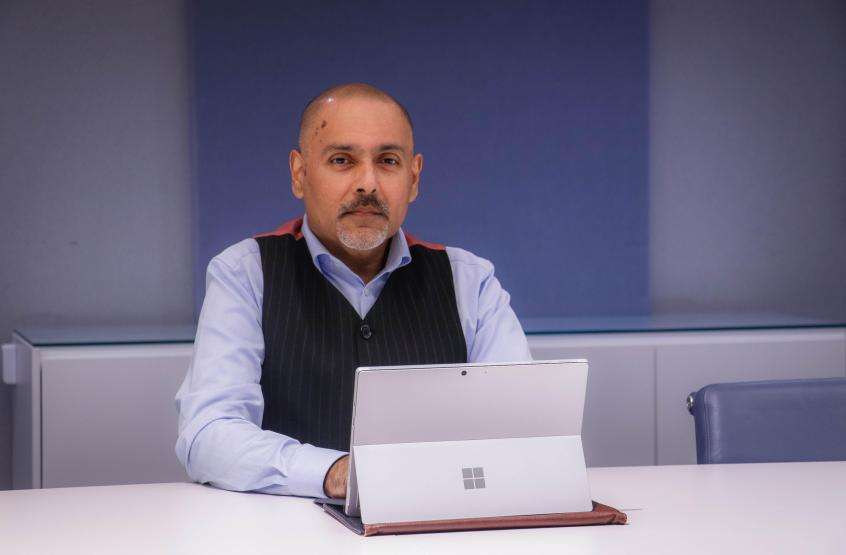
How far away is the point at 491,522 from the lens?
61.9 inches

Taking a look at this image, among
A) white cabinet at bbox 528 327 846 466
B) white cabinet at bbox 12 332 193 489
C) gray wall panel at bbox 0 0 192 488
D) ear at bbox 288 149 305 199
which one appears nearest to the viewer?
ear at bbox 288 149 305 199

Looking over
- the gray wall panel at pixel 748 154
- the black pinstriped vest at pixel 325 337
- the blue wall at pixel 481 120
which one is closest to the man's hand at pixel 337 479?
the black pinstriped vest at pixel 325 337

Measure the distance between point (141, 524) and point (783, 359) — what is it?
8.26 feet

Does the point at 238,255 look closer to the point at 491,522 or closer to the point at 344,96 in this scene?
the point at 344,96

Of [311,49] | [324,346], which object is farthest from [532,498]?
[311,49]

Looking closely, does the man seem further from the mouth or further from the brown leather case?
the brown leather case

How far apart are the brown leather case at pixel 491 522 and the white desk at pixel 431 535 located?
1 centimetres

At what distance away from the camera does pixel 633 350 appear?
3.46 meters

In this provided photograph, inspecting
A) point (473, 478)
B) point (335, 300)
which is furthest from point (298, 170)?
point (473, 478)

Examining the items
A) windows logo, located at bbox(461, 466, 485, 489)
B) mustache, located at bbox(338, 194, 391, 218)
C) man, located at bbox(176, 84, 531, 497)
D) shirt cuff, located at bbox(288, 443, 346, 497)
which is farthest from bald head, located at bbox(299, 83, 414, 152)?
windows logo, located at bbox(461, 466, 485, 489)

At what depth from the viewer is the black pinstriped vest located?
2217mm

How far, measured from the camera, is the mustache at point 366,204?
7.40 feet

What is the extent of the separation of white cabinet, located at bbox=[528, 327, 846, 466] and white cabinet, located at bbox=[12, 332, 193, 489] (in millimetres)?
1171

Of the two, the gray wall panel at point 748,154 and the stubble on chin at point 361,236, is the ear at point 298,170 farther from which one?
the gray wall panel at point 748,154
